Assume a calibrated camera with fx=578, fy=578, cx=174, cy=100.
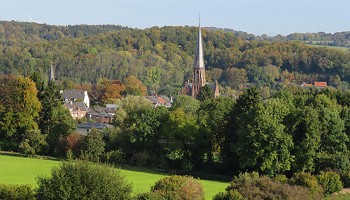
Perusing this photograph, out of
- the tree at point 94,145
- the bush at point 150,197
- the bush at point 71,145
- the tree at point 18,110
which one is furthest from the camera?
the tree at point 18,110

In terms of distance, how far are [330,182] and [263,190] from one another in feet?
26.1

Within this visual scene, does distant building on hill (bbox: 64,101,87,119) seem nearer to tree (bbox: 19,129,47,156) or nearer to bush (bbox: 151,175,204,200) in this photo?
tree (bbox: 19,129,47,156)

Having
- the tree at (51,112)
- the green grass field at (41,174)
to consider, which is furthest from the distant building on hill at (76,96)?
the green grass field at (41,174)

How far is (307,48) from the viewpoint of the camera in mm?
147750

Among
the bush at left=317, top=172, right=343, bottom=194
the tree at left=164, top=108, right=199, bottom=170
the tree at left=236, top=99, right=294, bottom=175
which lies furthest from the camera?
the tree at left=164, top=108, right=199, bottom=170

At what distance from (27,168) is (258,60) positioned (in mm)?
109826

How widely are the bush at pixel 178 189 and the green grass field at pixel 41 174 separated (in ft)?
19.8

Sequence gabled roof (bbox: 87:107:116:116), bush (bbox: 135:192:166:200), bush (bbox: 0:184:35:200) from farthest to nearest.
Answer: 1. gabled roof (bbox: 87:107:116:116)
2. bush (bbox: 0:184:35:200)
3. bush (bbox: 135:192:166:200)

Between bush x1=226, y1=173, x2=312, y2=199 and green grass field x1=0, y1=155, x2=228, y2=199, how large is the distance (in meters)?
4.67

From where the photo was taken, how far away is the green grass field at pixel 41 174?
1481 inches

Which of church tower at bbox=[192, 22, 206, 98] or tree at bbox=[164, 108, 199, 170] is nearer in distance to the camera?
tree at bbox=[164, 108, 199, 170]

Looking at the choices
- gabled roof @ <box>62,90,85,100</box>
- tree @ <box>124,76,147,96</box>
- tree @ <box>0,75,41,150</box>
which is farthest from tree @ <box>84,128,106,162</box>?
tree @ <box>124,76,147,96</box>

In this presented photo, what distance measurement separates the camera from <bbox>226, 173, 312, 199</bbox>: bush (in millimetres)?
28625

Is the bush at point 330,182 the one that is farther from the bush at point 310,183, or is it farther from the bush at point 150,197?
the bush at point 150,197
